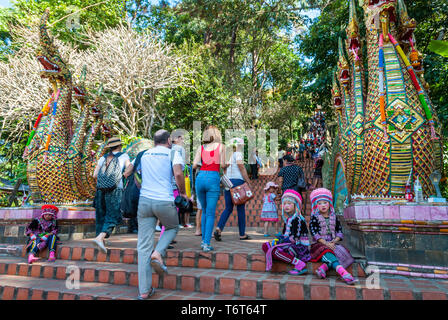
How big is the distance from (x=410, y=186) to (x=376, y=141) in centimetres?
69

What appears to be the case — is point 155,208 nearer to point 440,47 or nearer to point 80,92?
point 440,47

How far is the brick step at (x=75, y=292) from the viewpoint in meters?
3.14

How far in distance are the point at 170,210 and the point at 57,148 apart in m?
4.16

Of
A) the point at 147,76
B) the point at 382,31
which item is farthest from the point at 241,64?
the point at 382,31

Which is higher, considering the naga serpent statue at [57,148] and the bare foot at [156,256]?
the naga serpent statue at [57,148]

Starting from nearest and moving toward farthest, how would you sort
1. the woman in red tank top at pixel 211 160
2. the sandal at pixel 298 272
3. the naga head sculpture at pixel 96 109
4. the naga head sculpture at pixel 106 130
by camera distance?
the sandal at pixel 298 272, the woman in red tank top at pixel 211 160, the naga head sculpture at pixel 96 109, the naga head sculpture at pixel 106 130

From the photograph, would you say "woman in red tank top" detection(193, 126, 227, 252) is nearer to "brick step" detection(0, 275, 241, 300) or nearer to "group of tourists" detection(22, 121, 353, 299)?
"group of tourists" detection(22, 121, 353, 299)

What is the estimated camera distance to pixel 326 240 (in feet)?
11.5

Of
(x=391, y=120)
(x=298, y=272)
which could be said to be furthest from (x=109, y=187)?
(x=391, y=120)

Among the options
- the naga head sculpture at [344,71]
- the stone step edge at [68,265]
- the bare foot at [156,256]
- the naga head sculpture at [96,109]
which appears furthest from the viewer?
the naga head sculpture at [96,109]

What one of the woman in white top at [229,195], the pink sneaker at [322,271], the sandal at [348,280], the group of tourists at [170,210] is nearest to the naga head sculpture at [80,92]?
the group of tourists at [170,210]

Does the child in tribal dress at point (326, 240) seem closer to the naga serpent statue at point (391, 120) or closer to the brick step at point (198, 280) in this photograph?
the brick step at point (198, 280)
